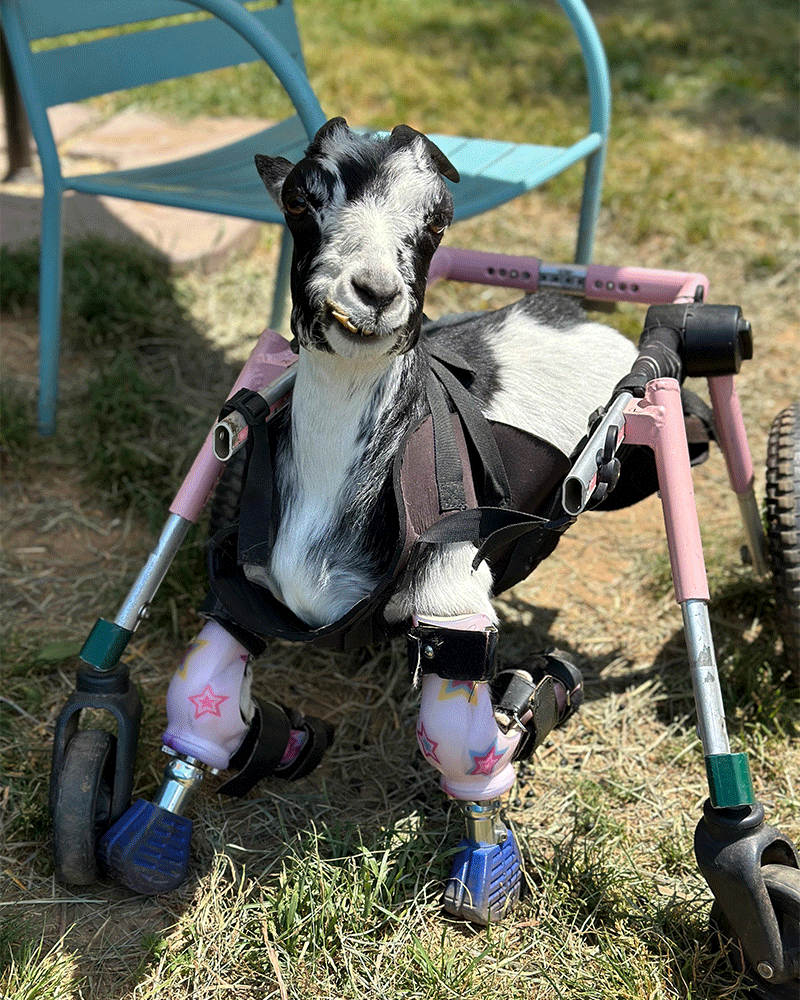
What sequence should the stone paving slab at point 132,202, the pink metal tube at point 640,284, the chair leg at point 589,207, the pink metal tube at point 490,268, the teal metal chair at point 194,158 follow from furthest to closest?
the stone paving slab at point 132,202, the chair leg at point 589,207, the teal metal chair at point 194,158, the pink metal tube at point 490,268, the pink metal tube at point 640,284

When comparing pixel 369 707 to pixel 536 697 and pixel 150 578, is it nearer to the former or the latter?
pixel 536 697

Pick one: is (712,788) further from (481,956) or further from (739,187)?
(739,187)

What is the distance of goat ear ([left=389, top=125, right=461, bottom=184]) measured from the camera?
5.44ft

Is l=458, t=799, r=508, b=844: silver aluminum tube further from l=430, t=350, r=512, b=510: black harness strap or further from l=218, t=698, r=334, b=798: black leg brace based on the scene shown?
l=430, t=350, r=512, b=510: black harness strap

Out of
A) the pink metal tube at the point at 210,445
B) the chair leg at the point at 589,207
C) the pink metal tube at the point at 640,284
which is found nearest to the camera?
the pink metal tube at the point at 210,445

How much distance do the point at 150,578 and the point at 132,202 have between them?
2.81 m

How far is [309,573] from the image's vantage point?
176cm

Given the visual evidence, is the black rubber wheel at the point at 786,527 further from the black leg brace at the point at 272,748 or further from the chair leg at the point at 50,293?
the chair leg at the point at 50,293

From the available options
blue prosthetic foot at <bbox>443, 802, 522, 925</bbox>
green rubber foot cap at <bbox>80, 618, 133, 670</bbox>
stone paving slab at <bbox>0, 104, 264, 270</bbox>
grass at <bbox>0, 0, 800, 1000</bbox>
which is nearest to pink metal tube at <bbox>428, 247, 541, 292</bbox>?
grass at <bbox>0, 0, 800, 1000</bbox>

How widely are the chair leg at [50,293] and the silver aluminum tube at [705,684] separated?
2.00 meters

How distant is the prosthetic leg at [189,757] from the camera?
1824 millimetres

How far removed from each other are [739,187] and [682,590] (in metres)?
3.62

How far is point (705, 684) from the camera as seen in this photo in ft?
5.60

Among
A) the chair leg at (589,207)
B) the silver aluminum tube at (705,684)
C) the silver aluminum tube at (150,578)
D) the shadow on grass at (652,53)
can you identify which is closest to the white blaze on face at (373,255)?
the silver aluminum tube at (150,578)
